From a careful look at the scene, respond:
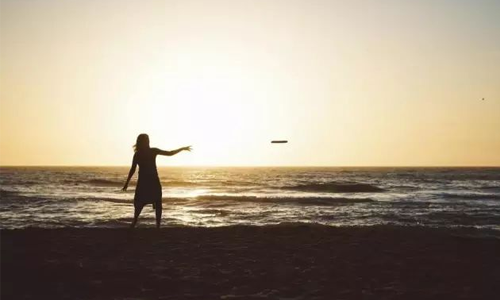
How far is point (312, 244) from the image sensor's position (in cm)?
990

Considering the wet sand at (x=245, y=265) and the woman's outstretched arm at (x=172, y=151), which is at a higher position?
the woman's outstretched arm at (x=172, y=151)

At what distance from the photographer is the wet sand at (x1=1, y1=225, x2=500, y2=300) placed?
615 centimetres

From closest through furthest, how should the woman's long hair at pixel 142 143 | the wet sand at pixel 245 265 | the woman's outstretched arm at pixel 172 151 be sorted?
the wet sand at pixel 245 265 → the woman's outstretched arm at pixel 172 151 → the woman's long hair at pixel 142 143

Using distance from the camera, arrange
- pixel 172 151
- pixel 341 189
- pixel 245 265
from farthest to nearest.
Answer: pixel 341 189
pixel 172 151
pixel 245 265

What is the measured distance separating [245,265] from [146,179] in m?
3.35

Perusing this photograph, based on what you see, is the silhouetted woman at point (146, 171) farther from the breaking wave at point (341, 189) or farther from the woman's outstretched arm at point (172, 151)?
the breaking wave at point (341, 189)

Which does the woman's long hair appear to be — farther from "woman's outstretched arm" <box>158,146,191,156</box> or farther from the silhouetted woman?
"woman's outstretched arm" <box>158,146,191,156</box>

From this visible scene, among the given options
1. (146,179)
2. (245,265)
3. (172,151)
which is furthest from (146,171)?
(245,265)

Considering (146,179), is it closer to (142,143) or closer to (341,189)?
(142,143)

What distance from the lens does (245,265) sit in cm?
776

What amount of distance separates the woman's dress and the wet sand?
926mm

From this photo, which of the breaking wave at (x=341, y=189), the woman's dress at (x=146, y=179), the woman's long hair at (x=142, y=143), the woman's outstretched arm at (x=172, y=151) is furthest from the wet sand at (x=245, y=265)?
the breaking wave at (x=341, y=189)

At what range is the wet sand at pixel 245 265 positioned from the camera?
615 cm

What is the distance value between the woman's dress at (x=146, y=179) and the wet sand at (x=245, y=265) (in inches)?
36.5
